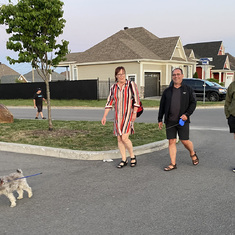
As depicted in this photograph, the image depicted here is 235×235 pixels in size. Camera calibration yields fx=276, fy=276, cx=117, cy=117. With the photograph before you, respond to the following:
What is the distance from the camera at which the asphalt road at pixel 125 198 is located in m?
3.14

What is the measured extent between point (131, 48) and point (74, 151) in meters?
22.1

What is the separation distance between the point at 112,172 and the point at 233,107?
2.41 metres

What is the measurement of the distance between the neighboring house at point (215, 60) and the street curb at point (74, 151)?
113 feet

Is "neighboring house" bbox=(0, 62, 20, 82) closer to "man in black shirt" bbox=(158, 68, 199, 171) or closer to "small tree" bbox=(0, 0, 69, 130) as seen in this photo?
"small tree" bbox=(0, 0, 69, 130)

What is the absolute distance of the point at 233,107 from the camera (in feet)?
15.5

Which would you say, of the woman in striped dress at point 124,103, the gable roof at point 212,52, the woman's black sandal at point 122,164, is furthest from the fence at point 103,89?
the gable roof at point 212,52

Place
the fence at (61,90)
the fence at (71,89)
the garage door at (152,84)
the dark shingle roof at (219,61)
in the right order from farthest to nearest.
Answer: the dark shingle roof at (219,61), the garage door at (152,84), the fence at (61,90), the fence at (71,89)

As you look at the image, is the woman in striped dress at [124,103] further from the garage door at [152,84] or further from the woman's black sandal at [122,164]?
the garage door at [152,84]

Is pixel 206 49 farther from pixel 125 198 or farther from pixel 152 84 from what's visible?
pixel 125 198

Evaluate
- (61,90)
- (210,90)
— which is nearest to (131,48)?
(61,90)

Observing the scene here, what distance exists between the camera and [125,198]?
3.90 metres

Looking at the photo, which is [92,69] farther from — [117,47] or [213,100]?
[213,100]

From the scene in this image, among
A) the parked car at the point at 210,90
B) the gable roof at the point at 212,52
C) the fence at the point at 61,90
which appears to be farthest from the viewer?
the gable roof at the point at 212,52

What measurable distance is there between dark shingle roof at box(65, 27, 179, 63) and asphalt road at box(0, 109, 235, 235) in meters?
20.8
